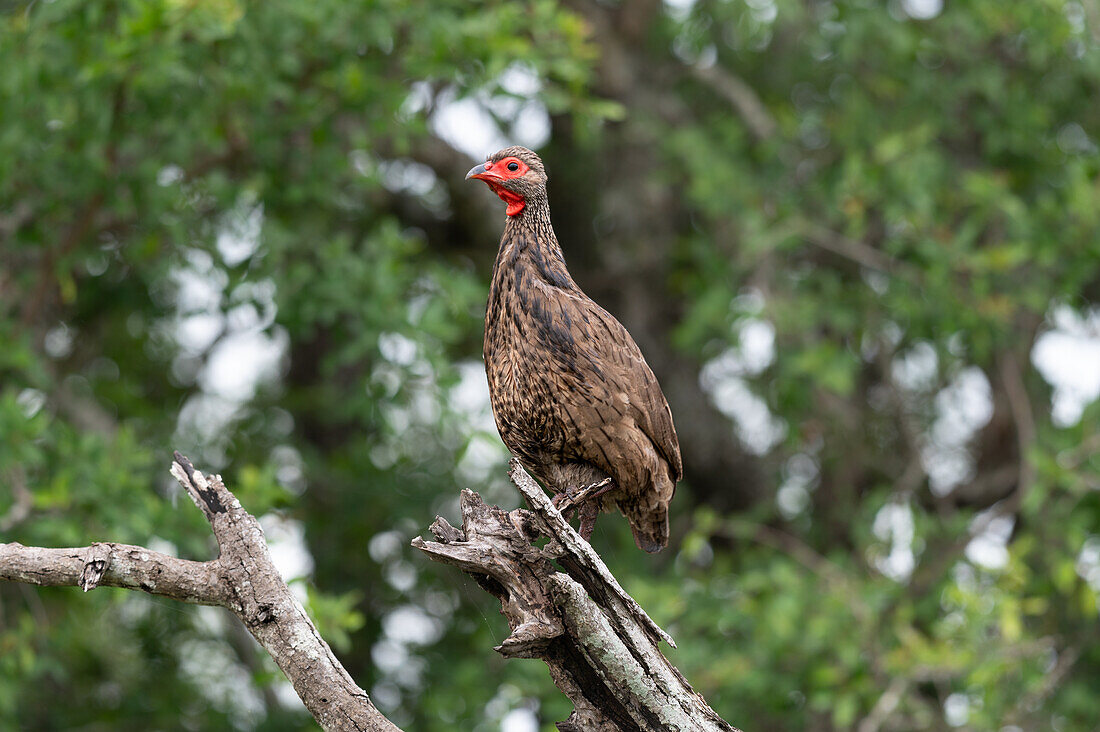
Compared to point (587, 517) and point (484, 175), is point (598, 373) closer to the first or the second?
point (587, 517)

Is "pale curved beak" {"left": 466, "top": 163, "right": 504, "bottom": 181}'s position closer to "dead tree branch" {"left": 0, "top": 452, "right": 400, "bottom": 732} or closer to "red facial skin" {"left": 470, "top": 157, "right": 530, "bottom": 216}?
"red facial skin" {"left": 470, "top": 157, "right": 530, "bottom": 216}

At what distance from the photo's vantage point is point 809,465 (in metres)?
9.69

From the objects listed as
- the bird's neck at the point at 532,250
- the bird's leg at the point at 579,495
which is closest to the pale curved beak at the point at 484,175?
the bird's neck at the point at 532,250

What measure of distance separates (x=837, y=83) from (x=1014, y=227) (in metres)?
1.77

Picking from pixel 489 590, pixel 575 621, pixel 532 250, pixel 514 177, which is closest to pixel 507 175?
pixel 514 177

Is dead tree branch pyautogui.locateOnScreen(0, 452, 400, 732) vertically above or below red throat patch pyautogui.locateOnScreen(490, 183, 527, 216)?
below

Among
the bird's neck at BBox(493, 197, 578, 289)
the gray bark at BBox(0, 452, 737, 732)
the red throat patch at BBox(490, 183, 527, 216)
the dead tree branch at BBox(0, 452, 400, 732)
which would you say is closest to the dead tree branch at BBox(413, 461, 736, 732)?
the gray bark at BBox(0, 452, 737, 732)

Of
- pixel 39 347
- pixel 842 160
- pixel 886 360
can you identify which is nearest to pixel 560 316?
pixel 39 347

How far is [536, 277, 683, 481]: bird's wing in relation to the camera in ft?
11.3

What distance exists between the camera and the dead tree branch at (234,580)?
3068 millimetres

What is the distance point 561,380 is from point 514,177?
73 cm

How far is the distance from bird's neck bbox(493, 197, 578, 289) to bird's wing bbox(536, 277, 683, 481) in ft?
0.21

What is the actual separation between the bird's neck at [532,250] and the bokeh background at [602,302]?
2.32m

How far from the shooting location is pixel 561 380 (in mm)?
3428
